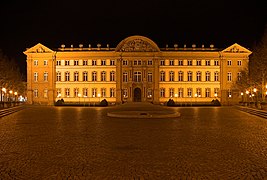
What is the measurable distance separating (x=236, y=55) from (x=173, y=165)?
205ft

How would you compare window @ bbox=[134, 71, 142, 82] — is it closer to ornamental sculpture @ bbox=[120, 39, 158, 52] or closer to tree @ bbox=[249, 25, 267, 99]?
ornamental sculpture @ bbox=[120, 39, 158, 52]

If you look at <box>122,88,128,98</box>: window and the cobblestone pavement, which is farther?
A: <box>122,88,128,98</box>: window

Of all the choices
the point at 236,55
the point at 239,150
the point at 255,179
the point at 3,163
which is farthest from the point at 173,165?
the point at 236,55

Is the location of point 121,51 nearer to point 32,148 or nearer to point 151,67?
point 151,67

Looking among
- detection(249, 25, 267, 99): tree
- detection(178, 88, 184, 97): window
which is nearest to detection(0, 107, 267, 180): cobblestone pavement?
detection(249, 25, 267, 99): tree

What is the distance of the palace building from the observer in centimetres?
6588

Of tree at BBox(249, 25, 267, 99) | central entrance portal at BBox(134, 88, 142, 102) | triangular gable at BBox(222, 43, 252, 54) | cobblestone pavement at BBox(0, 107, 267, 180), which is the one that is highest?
triangular gable at BBox(222, 43, 252, 54)

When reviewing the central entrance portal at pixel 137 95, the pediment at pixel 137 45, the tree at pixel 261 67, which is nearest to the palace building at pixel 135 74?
the central entrance portal at pixel 137 95

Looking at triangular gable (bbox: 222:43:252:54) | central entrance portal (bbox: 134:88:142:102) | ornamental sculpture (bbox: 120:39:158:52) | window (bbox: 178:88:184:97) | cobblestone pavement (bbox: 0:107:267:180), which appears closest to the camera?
cobblestone pavement (bbox: 0:107:267:180)

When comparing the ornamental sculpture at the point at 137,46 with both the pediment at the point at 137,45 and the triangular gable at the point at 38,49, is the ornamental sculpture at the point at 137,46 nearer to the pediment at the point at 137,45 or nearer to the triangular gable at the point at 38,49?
the pediment at the point at 137,45

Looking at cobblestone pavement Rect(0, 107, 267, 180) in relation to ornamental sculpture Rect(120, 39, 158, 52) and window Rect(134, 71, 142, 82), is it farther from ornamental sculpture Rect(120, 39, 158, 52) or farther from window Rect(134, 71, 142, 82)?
ornamental sculpture Rect(120, 39, 158, 52)

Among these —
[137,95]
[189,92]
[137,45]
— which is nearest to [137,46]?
[137,45]

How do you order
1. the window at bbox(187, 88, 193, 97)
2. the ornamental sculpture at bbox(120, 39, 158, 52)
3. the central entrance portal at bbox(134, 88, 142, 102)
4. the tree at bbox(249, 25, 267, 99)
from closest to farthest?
1. the tree at bbox(249, 25, 267, 99)
2. the ornamental sculpture at bbox(120, 39, 158, 52)
3. the window at bbox(187, 88, 193, 97)
4. the central entrance portal at bbox(134, 88, 142, 102)

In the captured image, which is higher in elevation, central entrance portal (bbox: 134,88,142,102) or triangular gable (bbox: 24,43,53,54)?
triangular gable (bbox: 24,43,53,54)
